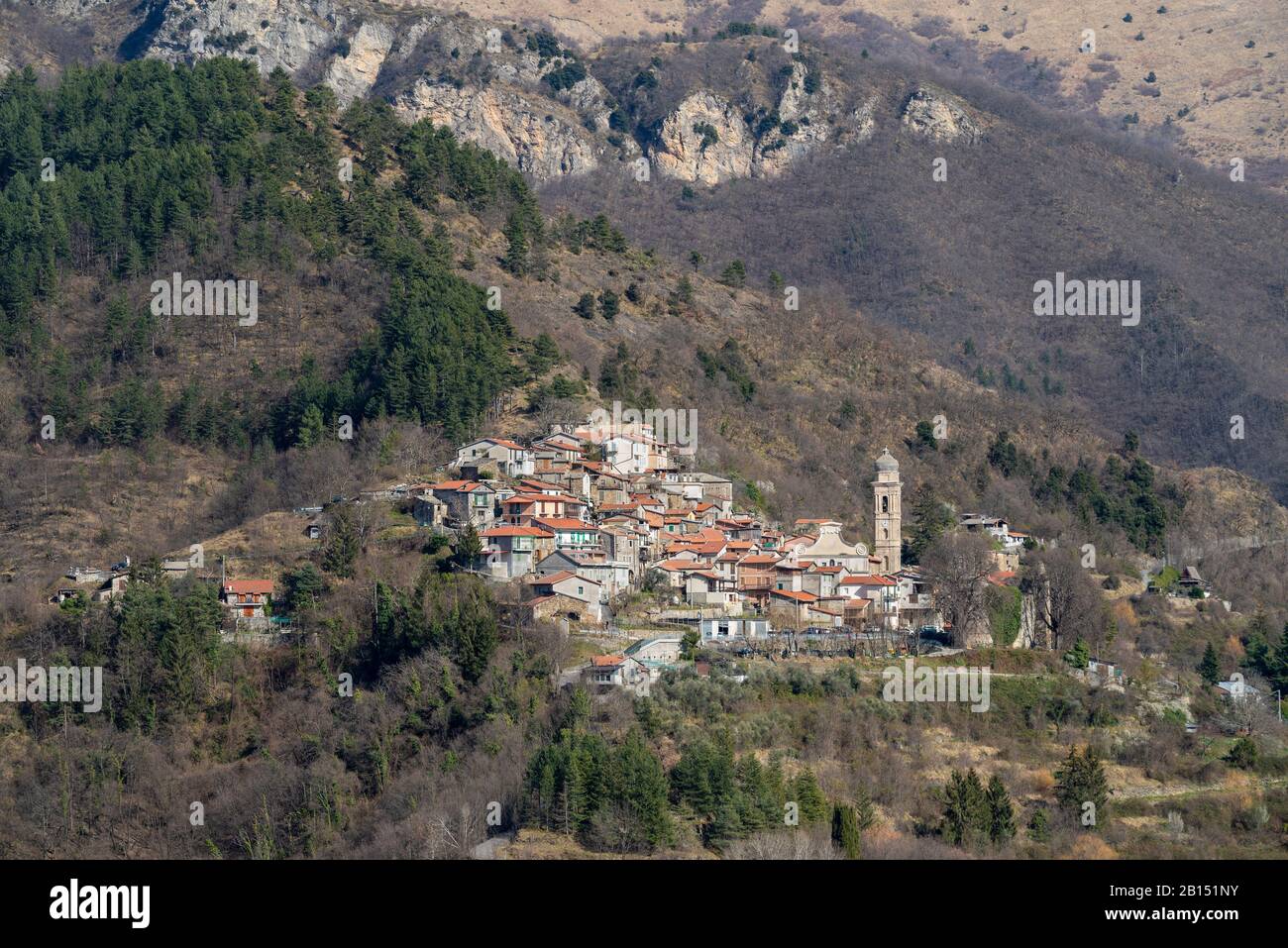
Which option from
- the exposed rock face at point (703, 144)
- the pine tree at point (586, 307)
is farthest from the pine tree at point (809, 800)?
the exposed rock face at point (703, 144)

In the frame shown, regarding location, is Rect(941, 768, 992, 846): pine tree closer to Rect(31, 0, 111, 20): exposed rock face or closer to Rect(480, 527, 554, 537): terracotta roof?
Rect(480, 527, 554, 537): terracotta roof

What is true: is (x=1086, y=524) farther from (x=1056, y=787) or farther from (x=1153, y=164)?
(x=1153, y=164)

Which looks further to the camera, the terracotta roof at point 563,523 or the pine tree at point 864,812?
the terracotta roof at point 563,523

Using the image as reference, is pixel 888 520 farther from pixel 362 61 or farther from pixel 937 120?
pixel 937 120

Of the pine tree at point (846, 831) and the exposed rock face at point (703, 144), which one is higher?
the exposed rock face at point (703, 144)

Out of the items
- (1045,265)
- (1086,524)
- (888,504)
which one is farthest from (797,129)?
(888,504)

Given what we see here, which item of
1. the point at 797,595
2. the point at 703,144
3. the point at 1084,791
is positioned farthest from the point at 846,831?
the point at 703,144

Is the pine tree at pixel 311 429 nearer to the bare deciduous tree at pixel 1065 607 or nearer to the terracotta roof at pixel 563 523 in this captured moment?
the terracotta roof at pixel 563 523
